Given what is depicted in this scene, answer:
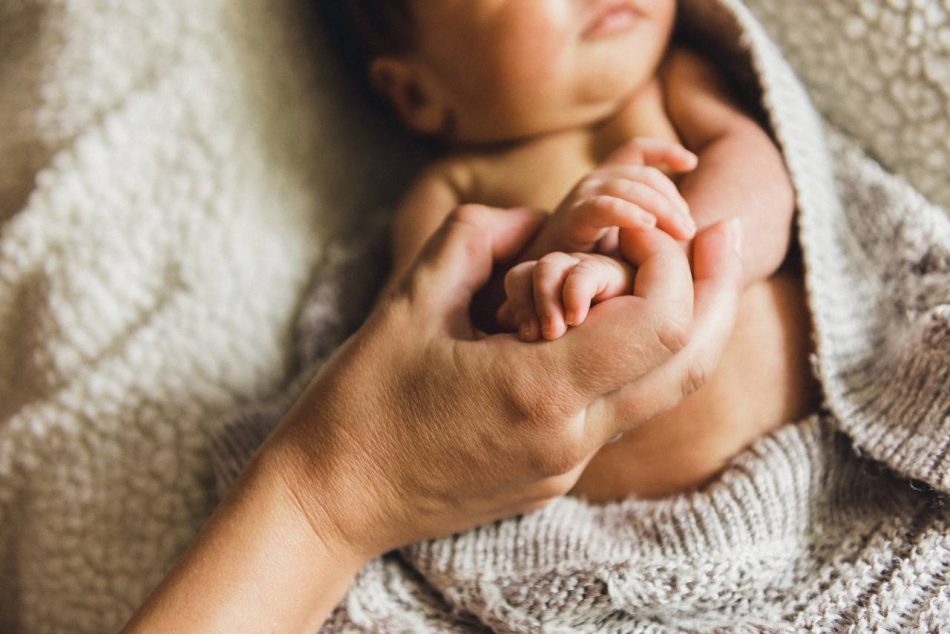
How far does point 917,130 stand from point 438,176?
1.88 feet

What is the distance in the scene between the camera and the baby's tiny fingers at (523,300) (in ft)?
2.22

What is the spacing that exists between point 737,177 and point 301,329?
0.53 meters

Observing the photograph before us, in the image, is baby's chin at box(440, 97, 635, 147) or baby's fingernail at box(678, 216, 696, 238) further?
baby's chin at box(440, 97, 635, 147)

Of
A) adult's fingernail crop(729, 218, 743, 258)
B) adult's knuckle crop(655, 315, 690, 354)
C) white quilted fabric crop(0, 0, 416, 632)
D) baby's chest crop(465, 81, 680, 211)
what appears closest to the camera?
adult's knuckle crop(655, 315, 690, 354)

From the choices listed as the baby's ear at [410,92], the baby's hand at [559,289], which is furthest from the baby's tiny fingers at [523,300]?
the baby's ear at [410,92]

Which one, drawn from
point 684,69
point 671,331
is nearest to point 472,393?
point 671,331

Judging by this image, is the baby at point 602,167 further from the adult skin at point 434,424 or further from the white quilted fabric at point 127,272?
the white quilted fabric at point 127,272

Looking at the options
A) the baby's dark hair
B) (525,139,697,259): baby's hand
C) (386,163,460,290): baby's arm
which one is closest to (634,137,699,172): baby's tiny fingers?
(525,139,697,259): baby's hand

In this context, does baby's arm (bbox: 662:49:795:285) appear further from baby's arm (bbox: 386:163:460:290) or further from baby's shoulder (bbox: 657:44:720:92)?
baby's arm (bbox: 386:163:460:290)

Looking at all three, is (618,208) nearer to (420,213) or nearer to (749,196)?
(749,196)

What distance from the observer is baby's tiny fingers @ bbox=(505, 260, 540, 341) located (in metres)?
0.68

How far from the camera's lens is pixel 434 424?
713 mm

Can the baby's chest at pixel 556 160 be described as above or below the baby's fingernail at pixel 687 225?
below

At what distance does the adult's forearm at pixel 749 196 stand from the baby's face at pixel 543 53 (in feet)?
0.52
